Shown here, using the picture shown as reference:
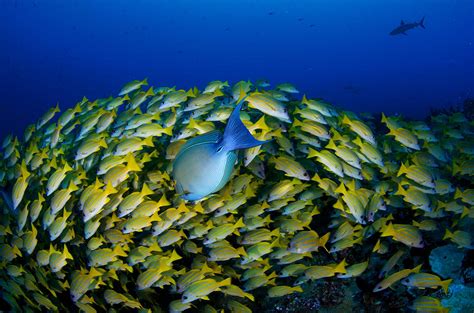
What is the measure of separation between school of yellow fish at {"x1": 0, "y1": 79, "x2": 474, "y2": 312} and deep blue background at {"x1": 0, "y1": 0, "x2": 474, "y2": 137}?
96.8ft

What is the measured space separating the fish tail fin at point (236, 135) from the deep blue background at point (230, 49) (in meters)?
32.2

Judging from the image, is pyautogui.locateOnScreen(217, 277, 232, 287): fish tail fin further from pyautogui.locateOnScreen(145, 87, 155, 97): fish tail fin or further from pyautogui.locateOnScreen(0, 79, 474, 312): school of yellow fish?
pyautogui.locateOnScreen(145, 87, 155, 97): fish tail fin

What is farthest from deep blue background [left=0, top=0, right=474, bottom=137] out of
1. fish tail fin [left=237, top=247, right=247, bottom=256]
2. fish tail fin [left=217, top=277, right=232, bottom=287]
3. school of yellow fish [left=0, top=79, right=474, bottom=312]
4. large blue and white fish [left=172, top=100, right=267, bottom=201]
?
large blue and white fish [left=172, top=100, right=267, bottom=201]

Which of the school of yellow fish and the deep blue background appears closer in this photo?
the school of yellow fish

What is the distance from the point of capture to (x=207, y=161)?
217 cm

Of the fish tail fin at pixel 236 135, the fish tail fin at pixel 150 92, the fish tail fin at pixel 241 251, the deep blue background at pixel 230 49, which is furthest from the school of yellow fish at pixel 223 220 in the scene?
the deep blue background at pixel 230 49

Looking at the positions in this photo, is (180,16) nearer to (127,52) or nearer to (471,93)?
(127,52)

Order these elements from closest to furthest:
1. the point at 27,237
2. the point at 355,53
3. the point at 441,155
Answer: the point at 27,237
the point at 441,155
the point at 355,53

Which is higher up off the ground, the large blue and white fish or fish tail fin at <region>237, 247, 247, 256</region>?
the large blue and white fish

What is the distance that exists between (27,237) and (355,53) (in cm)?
12229

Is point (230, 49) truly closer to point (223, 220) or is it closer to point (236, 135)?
point (223, 220)

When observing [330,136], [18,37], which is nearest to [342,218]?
[330,136]

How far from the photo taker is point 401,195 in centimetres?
417

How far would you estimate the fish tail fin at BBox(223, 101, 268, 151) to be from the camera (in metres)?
1.96
